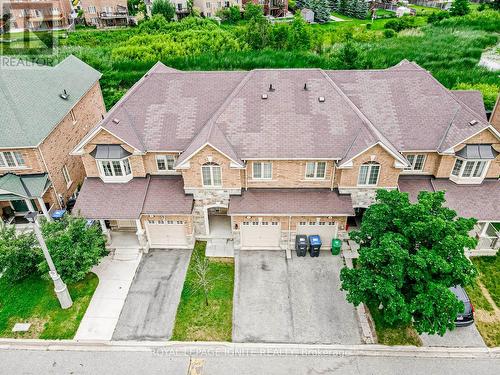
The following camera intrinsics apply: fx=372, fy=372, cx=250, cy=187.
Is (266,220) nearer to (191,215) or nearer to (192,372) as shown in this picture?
(191,215)

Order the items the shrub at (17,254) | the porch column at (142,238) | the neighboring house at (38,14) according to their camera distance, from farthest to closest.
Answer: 1. the neighboring house at (38,14)
2. the porch column at (142,238)
3. the shrub at (17,254)

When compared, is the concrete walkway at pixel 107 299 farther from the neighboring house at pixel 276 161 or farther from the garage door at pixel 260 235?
the garage door at pixel 260 235

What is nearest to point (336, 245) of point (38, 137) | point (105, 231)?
point (105, 231)

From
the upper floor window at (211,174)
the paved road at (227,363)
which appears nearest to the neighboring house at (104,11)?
the upper floor window at (211,174)

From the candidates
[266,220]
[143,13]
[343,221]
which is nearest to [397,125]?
[343,221]

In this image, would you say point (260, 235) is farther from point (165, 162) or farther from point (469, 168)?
point (469, 168)

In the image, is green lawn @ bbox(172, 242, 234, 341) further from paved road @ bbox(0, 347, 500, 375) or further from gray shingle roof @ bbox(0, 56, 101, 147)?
gray shingle roof @ bbox(0, 56, 101, 147)

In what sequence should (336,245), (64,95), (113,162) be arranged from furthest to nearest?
(64,95), (113,162), (336,245)
